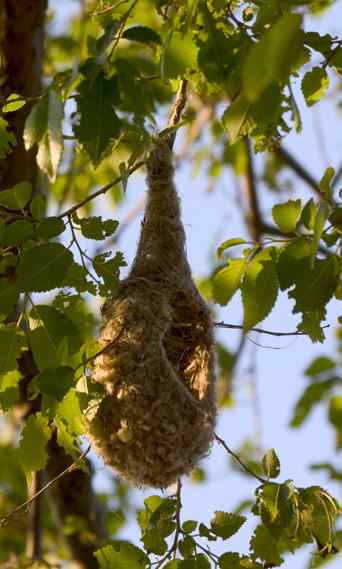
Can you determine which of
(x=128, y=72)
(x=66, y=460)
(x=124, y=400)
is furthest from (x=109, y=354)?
(x=66, y=460)

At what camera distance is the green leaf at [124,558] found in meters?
2.25

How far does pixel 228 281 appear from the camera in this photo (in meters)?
2.20

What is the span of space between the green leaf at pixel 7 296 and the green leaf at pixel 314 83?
2.63 feet

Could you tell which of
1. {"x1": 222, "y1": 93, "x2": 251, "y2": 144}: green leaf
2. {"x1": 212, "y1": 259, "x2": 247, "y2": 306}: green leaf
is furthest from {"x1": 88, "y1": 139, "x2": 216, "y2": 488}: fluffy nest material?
Answer: {"x1": 222, "y1": 93, "x2": 251, "y2": 144}: green leaf

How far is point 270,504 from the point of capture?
2.21 m

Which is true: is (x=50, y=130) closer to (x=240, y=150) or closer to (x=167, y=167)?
(x=167, y=167)

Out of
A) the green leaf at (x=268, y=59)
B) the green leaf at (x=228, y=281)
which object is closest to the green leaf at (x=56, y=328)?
the green leaf at (x=228, y=281)

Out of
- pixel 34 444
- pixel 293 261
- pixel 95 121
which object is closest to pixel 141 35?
pixel 95 121

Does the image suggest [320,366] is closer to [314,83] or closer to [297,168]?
[314,83]

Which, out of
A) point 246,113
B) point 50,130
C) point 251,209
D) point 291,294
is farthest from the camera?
point 251,209

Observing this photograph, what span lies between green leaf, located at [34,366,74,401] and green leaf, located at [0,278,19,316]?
16 cm

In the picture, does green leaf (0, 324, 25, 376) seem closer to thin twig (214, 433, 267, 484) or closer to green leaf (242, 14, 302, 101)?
thin twig (214, 433, 267, 484)

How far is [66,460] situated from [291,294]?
2.03 metres

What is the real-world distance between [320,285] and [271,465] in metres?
0.51
